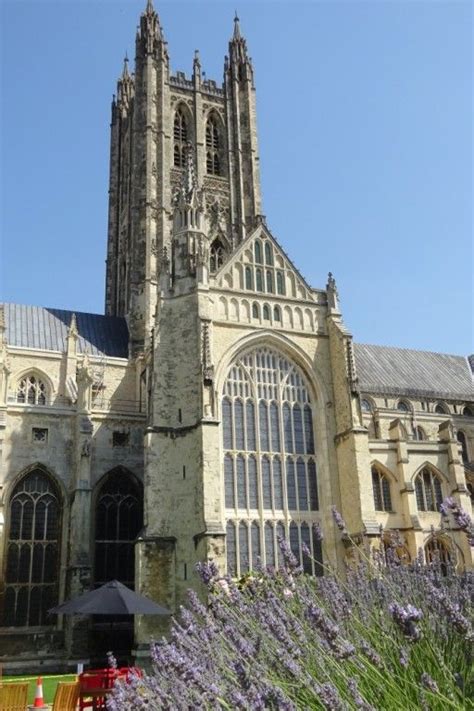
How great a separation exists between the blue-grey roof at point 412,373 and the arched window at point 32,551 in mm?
20363

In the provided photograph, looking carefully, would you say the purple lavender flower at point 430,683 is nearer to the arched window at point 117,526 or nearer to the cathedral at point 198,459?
the cathedral at point 198,459

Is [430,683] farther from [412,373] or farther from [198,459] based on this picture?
[412,373]

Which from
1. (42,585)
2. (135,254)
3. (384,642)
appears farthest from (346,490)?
(135,254)

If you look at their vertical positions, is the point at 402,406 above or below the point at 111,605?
above

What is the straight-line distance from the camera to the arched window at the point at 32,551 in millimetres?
25234

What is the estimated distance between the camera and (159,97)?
4512 centimetres

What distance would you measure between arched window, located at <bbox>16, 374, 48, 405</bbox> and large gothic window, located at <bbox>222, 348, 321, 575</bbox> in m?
13.0

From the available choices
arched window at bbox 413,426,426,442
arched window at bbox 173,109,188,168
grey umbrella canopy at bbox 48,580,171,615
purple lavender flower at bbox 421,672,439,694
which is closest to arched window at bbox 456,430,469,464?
arched window at bbox 413,426,426,442

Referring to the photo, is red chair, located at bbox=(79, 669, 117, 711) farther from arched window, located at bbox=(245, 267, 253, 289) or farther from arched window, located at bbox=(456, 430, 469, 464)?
arched window, located at bbox=(456, 430, 469, 464)

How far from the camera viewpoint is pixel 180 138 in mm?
46062

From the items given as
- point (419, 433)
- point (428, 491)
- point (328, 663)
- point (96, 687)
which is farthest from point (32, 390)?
point (328, 663)

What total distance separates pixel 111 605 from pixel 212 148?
1527 inches

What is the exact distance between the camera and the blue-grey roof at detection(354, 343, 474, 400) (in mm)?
41688

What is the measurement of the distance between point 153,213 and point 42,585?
2359 cm
